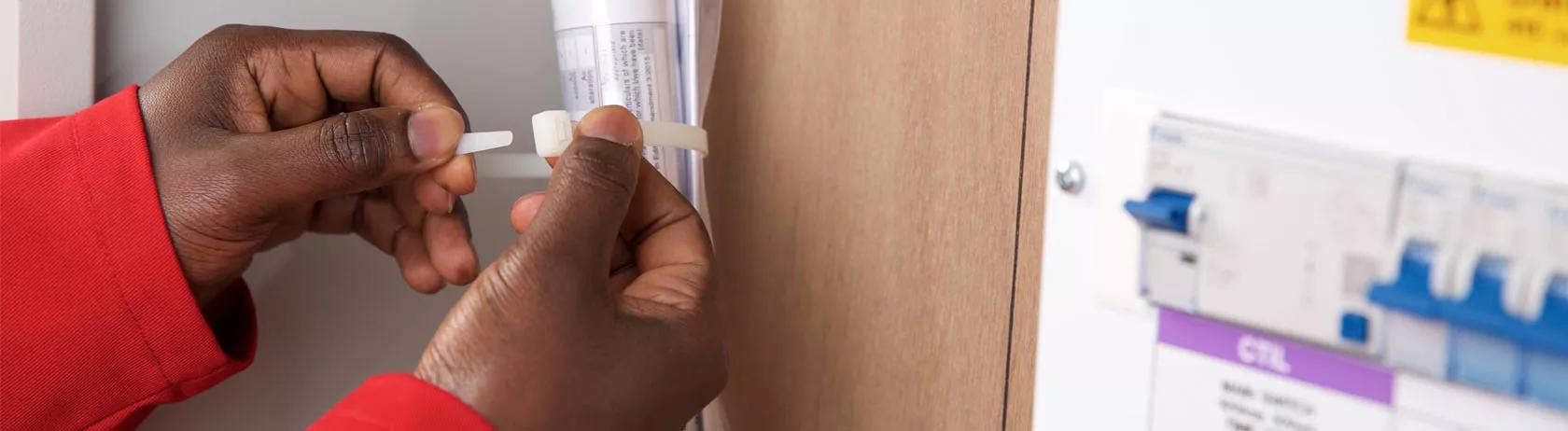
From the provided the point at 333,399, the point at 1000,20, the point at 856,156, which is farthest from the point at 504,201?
the point at 1000,20

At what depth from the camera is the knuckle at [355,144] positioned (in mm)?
524

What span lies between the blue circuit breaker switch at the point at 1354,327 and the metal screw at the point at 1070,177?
10 centimetres

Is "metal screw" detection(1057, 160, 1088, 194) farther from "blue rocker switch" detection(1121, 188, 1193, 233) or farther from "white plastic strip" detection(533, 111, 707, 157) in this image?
"white plastic strip" detection(533, 111, 707, 157)

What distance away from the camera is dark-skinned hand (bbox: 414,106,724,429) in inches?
17.3

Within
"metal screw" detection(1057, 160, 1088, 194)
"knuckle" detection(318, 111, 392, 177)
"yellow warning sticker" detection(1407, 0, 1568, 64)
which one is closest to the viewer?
"yellow warning sticker" detection(1407, 0, 1568, 64)

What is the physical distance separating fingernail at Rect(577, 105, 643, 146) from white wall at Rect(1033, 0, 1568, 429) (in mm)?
188

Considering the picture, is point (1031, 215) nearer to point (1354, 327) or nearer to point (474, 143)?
point (1354, 327)

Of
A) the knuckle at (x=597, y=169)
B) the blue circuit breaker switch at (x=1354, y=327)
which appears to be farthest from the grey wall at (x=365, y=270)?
the blue circuit breaker switch at (x=1354, y=327)

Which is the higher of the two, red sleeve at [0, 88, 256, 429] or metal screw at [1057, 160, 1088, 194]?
metal screw at [1057, 160, 1088, 194]

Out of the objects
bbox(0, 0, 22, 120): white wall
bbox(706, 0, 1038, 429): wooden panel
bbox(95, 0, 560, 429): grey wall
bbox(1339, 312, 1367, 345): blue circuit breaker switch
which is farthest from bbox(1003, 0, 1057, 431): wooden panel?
bbox(0, 0, 22, 120): white wall

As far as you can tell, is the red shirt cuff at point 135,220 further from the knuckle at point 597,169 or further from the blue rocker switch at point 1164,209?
the blue rocker switch at point 1164,209

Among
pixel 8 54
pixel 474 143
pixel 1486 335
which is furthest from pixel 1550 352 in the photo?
pixel 8 54

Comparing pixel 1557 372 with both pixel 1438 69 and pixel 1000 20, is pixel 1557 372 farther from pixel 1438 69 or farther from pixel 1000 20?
pixel 1000 20

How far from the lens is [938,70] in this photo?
19.8 inches
